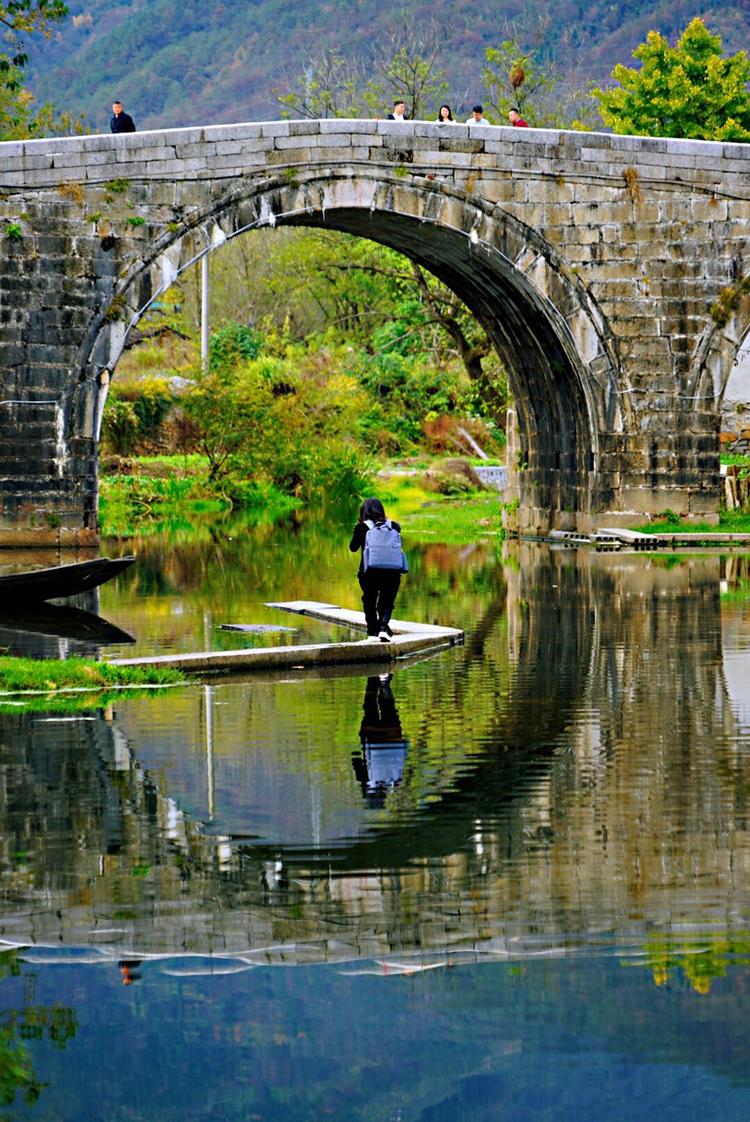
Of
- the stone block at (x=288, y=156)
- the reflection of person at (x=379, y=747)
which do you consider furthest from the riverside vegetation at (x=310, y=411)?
the reflection of person at (x=379, y=747)

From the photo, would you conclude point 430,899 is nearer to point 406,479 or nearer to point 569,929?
point 569,929

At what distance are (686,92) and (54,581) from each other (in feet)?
135

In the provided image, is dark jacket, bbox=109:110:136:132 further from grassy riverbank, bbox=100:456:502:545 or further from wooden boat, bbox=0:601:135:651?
wooden boat, bbox=0:601:135:651

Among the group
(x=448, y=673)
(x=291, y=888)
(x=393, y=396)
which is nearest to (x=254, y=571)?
(x=448, y=673)

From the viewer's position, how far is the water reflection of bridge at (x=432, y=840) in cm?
670

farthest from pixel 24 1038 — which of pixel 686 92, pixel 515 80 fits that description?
pixel 686 92

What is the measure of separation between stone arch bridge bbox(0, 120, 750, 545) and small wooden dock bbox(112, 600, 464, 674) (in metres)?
11.6

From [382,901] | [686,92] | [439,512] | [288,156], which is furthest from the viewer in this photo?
[686,92]

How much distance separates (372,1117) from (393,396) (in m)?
48.9

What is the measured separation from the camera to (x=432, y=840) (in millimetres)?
8000

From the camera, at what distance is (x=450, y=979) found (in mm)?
6102

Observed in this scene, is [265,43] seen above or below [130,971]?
above

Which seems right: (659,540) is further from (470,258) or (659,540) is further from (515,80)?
(515,80)

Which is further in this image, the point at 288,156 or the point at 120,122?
the point at 120,122
